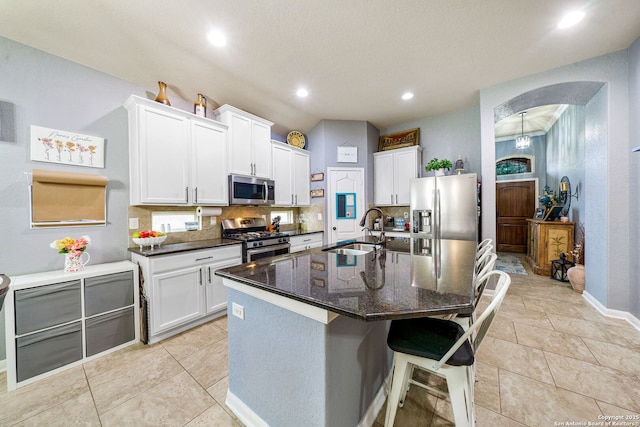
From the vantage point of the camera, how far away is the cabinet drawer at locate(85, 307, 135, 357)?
1985 millimetres

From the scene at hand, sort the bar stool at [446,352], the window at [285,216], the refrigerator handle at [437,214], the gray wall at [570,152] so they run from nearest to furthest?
1. the bar stool at [446,352]
2. the refrigerator handle at [437,214]
3. the gray wall at [570,152]
4. the window at [285,216]

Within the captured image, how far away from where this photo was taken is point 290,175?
4078 millimetres

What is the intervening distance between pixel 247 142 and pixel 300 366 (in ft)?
9.90

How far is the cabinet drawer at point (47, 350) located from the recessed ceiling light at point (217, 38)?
2.79 m

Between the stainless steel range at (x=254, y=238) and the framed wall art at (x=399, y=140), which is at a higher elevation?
the framed wall art at (x=399, y=140)

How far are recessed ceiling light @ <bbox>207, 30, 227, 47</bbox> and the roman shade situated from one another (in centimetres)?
175

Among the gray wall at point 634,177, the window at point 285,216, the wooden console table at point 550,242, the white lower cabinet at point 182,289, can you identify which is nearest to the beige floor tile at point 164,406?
the white lower cabinet at point 182,289

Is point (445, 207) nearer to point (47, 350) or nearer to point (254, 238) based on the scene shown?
point (254, 238)

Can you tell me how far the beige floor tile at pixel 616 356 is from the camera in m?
1.80

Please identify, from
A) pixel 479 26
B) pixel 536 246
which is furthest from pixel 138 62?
pixel 536 246

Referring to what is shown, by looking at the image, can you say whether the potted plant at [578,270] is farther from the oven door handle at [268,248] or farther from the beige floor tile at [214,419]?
the beige floor tile at [214,419]

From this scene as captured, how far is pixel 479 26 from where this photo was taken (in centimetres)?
219

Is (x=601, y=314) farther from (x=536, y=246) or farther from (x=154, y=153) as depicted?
(x=154, y=153)

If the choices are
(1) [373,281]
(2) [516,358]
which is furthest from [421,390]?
(1) [373,281]
